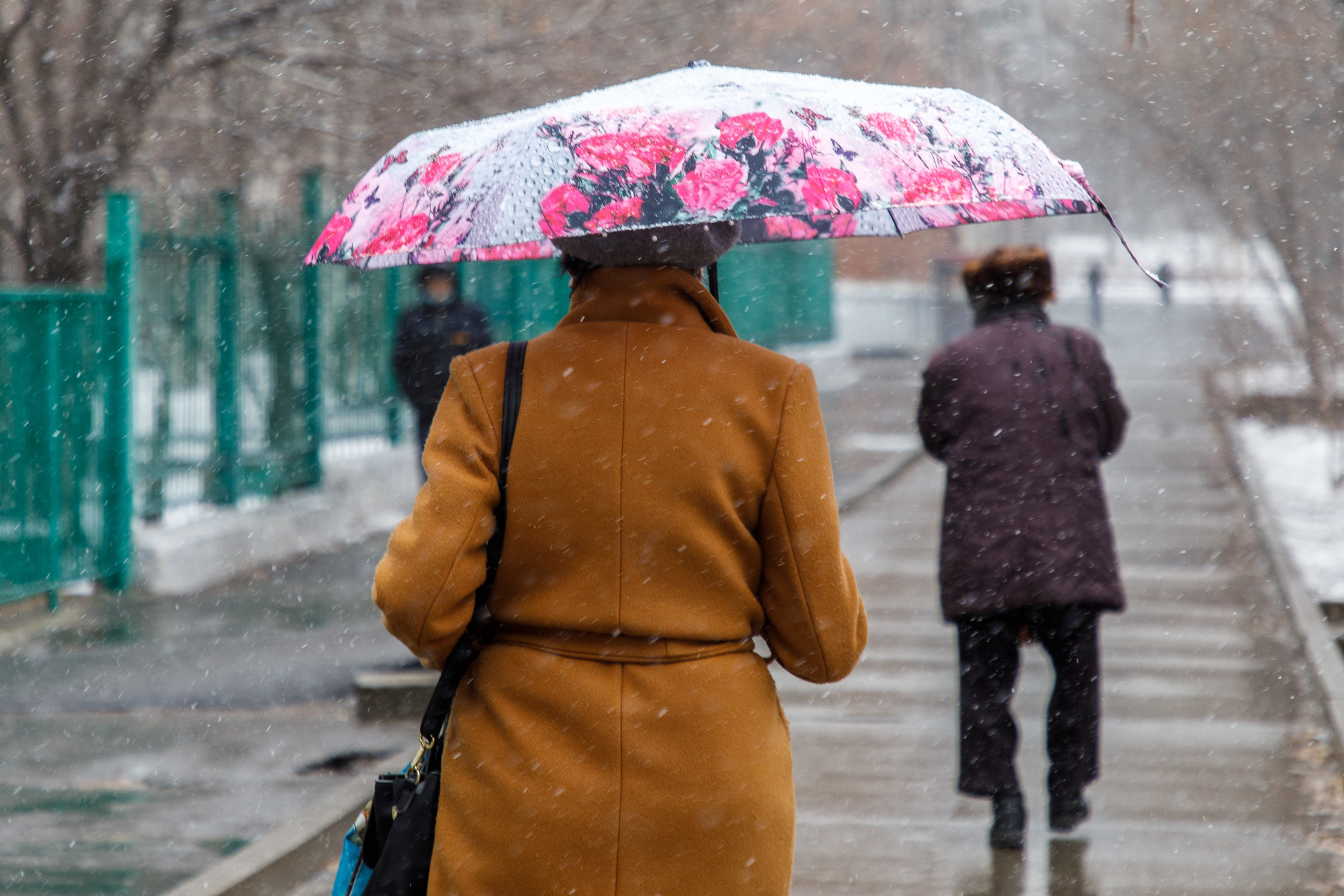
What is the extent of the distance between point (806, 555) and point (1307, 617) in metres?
6.42

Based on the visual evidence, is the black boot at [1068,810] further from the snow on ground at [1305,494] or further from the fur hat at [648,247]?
the snow on ground at [1305,494]

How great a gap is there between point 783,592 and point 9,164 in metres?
8.79

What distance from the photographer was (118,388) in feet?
29.9

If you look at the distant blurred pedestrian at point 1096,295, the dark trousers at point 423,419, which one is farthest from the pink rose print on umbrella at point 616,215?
the distant blurred pedestrian at point 1096,295

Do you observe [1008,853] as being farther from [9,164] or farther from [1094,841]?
[9,164]

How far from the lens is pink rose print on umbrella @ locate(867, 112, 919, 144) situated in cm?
275

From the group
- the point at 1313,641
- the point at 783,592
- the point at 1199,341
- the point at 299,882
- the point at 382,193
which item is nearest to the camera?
the point at 783,592

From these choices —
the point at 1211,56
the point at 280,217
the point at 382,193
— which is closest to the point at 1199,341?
the point at 1211,56

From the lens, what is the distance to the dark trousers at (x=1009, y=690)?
486 cm

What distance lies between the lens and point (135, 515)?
954 cm

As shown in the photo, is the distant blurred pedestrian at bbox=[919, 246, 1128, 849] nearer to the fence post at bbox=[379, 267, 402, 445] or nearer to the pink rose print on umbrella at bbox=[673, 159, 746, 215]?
the pink rose print on umbrella at bbox=[673, 159, 746, 215]

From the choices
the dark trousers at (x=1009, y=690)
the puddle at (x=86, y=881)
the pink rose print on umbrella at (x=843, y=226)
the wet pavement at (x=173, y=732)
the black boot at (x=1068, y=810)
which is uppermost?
the pink rose print on umbrella at (x=843, y=226)

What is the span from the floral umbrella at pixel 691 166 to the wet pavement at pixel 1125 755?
2.54 meters

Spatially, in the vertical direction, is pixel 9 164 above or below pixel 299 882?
above
